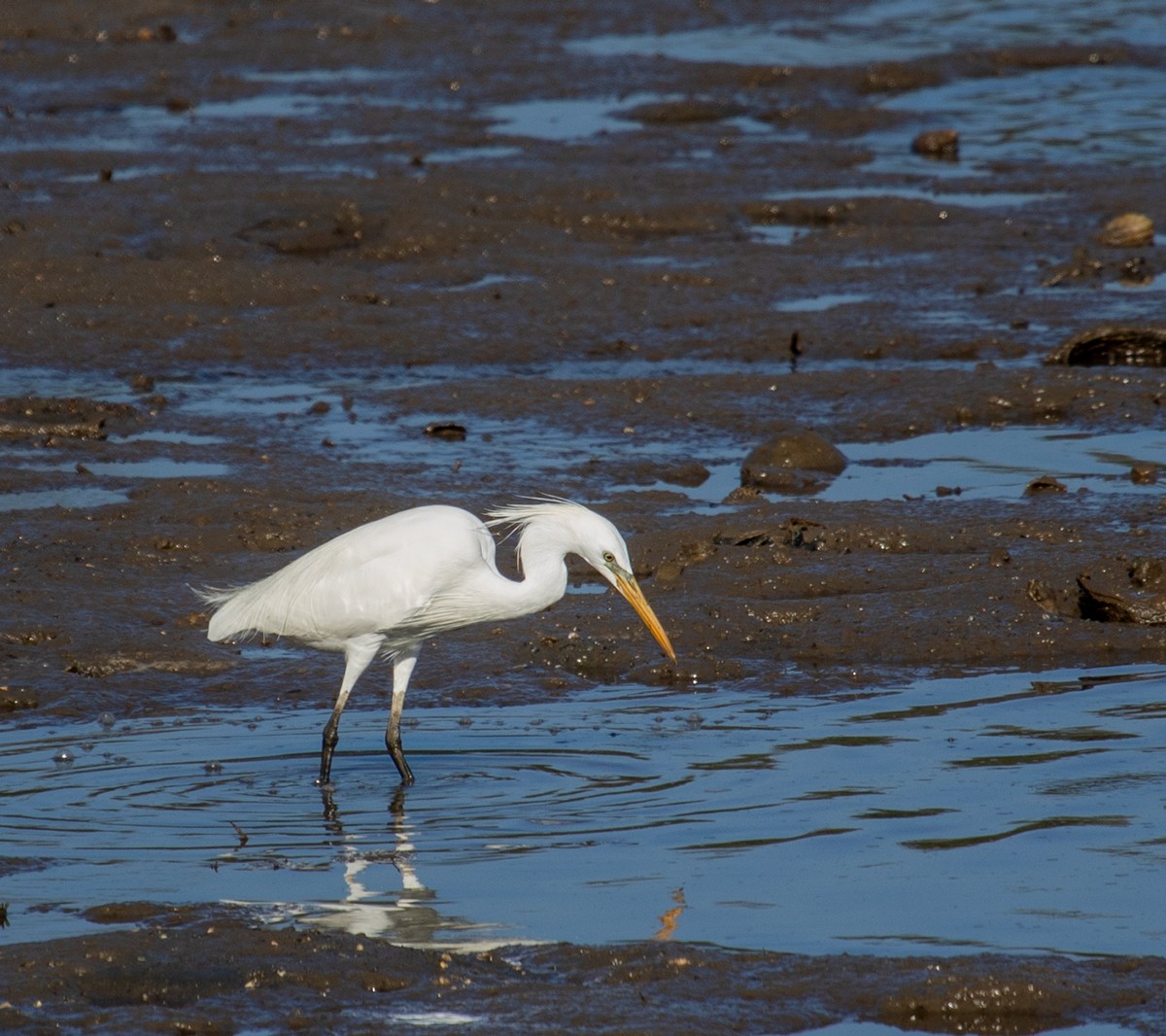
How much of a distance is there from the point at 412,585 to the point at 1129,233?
31.7 ft

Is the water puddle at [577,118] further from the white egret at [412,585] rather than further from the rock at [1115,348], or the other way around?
the white egret at [412,585]

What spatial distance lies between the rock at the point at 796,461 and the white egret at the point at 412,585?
315 cm

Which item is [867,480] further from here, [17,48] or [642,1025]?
[17,48]

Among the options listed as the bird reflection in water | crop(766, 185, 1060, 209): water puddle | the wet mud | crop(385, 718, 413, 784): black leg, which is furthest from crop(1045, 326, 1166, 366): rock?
the bird reflection in water

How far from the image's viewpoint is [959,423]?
10.9 metres

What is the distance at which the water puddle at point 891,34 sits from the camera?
24.1 metres

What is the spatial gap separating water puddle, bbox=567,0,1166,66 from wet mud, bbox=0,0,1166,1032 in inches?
93.5

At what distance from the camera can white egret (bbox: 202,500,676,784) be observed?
6539mm

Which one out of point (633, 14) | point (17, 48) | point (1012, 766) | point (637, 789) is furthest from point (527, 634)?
point (633, 14)

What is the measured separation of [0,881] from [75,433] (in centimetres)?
521

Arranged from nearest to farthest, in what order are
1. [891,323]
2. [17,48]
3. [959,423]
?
[959,423], [891,323], [17,48]

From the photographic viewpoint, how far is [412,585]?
666 cm

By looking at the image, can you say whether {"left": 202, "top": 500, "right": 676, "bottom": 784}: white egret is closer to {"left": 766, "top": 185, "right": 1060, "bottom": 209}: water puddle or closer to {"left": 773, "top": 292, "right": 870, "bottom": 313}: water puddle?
{"left": 773, "top": 292, "right": 870, "bottom": 313}: water puddle

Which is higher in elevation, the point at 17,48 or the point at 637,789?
the point at 17,48
